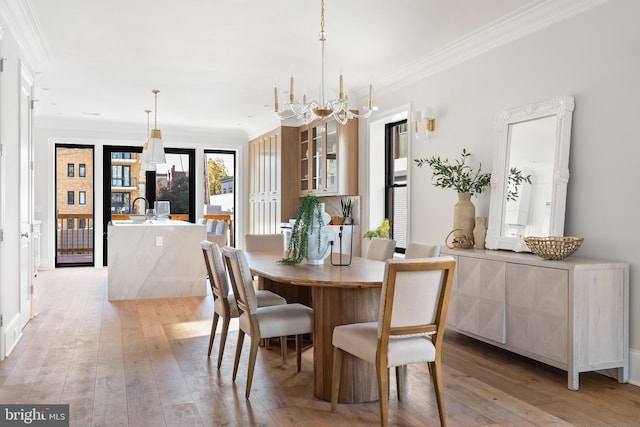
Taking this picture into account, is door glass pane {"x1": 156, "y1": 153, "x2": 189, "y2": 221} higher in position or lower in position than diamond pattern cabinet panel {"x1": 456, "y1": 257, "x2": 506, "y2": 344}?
higher

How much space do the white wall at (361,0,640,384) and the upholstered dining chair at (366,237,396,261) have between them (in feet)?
3.40

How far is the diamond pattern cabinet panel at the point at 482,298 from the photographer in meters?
3.89

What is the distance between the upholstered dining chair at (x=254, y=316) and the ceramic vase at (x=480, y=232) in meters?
1.89

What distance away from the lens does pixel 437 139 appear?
541 centimetres

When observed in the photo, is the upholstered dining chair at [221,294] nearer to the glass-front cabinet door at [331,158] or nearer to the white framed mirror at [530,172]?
the white framed mirror at [530,172]

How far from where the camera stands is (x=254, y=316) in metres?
3.14

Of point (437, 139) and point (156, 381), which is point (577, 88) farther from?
point (156, 381)

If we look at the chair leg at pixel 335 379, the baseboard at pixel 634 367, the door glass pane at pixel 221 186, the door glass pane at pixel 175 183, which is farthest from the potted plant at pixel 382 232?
the door glass pane at pixel 175 183

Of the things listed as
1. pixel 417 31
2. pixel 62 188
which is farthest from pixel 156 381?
pixel 62 188

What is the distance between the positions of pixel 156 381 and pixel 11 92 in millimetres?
2579

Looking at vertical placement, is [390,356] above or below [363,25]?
below

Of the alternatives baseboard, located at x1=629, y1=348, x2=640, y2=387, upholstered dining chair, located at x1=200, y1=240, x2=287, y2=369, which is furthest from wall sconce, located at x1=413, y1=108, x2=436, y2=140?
baseboard, located at x1=629, y1=348, x2=640, y2=387

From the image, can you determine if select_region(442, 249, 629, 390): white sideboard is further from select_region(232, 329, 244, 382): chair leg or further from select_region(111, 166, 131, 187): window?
select_region(111, 166, 131, 187): window

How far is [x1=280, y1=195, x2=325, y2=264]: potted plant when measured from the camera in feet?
11.6
